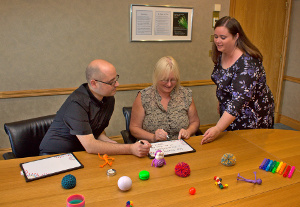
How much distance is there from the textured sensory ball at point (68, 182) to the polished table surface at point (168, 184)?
0.08 ft

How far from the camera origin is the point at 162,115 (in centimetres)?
230

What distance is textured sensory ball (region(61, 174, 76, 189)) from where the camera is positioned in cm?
136

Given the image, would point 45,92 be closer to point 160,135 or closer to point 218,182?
point 160,135

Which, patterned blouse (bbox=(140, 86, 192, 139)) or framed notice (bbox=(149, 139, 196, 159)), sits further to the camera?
patterned blouse (bbox=(140, 86, 192, 139))

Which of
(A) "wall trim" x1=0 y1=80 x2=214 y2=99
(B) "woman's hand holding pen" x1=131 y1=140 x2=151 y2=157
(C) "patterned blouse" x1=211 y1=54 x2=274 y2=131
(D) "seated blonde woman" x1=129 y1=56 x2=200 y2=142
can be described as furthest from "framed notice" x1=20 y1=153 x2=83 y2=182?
(A) "wall trim" x1=0 y1=80 x2=214 y2=99

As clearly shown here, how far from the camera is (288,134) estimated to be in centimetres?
214

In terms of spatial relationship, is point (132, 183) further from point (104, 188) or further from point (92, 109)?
point (92, 109)

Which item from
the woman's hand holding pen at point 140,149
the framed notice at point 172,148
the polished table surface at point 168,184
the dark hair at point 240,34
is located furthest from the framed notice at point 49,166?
the dark hair at point 240,34

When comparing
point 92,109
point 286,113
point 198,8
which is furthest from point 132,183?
point 286,113

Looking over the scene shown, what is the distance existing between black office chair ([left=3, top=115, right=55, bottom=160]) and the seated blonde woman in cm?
69

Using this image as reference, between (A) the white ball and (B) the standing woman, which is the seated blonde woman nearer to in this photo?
(B) the standing woman

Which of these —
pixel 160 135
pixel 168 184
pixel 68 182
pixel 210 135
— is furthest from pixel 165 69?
pixel 68 182

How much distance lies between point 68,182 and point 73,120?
0.51 m

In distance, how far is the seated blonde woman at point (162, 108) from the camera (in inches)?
88.4
